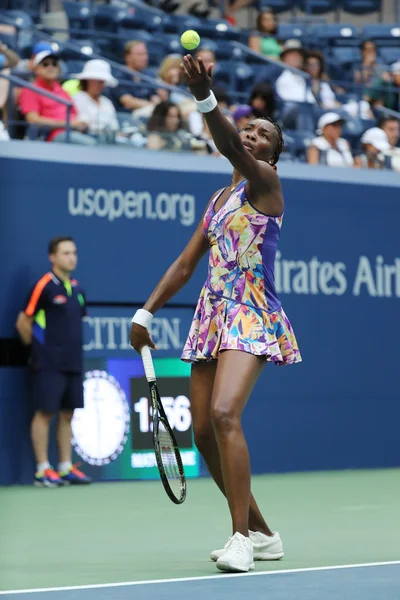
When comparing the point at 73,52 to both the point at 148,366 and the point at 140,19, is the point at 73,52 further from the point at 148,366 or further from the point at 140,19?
the point at 148,366

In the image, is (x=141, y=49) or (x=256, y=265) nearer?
(x=256, y=265)

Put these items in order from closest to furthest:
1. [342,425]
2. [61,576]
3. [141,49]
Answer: [61,576] → [342,425] → [141,49]

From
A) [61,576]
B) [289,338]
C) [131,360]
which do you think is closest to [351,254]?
[131,360]

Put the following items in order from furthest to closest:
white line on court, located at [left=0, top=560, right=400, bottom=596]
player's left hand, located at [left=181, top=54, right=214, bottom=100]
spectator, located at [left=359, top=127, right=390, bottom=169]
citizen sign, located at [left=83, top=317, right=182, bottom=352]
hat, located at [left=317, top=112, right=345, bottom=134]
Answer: hat, located at [left=317, top=112, right=345, bottom=134]
spectator, located at [left=359, top=127, right=390, bottom=169]
citizen sign, located at [left=83, top=317, right=182, bottom=352]
player's left hand, located at [left=181, top=54, right=214, bottom=100]
white line on court, located at [left=0, top=560, right=400, bottom=596]

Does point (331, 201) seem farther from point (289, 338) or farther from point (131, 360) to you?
point (289, 338)

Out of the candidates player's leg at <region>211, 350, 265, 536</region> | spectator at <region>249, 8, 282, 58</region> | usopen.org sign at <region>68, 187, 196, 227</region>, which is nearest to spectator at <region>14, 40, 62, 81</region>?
usopen.org sign at <region>68, 187, 196, 227</region>

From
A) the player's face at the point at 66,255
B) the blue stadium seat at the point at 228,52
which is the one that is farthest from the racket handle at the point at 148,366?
the blue stadium seat at the point at 228,52

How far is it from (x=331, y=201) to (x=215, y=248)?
20.6 ft

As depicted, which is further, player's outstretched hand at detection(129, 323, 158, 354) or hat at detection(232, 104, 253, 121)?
hat at detection(232, 104, 253, 121)

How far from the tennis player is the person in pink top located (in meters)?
5.13

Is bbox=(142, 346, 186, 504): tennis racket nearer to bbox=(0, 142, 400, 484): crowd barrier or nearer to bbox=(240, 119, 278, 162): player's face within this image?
bbox=(240, 119, 278, 162): player's face

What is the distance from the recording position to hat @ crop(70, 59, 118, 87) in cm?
1162

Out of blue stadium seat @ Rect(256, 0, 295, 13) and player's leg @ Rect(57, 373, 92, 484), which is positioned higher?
blue stadium seat @ Rect(256, 0, 295, 13)

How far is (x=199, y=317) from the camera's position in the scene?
19.3 ft
